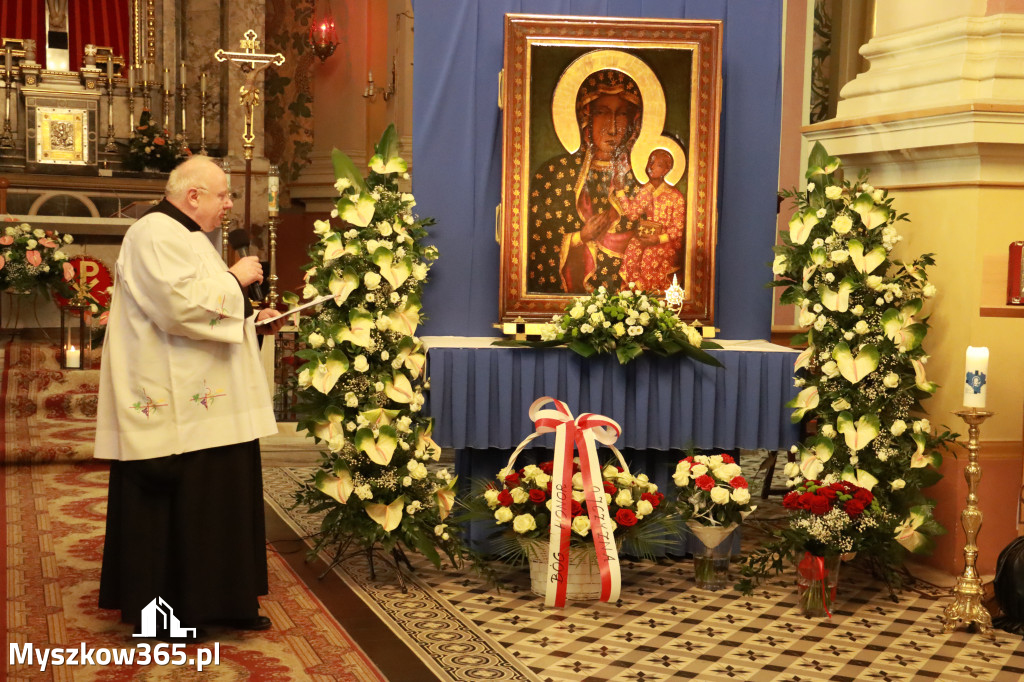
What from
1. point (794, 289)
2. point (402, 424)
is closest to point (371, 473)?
point (402, 424)

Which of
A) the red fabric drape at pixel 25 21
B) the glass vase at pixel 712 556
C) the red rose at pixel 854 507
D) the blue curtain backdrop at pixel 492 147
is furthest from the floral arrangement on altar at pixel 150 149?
the red rose at pixel 854 507

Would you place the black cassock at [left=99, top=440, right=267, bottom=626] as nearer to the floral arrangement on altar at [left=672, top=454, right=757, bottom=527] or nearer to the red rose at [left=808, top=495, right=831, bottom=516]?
the floral arrangement on altar at [left=672, top=454, right=757, bottom=527]

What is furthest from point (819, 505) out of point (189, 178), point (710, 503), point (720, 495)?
point (189, 178)

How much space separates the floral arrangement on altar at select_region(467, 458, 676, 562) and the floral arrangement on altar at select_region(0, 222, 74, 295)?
5.15 meters

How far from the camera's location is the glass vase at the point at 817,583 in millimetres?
5020

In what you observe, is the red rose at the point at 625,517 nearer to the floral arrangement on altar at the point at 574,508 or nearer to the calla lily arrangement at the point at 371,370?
the floral arrangement on altar at the point at 574,508

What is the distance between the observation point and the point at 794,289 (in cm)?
556

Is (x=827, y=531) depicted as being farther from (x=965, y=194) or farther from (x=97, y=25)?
(x=97, y=25)

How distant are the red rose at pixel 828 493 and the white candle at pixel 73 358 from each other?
20.1ft

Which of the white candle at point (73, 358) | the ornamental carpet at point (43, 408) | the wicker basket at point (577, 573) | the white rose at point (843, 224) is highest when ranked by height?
the white rose at point (843, 224)

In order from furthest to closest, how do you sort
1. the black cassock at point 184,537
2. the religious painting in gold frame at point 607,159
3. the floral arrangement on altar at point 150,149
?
the floral arrangement on altar at point 150,149 → the religious painting in gold frame at point 607,159 → the black cassock at point 184,537

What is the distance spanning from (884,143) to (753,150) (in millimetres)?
663

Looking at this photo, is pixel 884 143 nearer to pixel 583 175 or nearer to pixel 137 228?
pixel 583 175

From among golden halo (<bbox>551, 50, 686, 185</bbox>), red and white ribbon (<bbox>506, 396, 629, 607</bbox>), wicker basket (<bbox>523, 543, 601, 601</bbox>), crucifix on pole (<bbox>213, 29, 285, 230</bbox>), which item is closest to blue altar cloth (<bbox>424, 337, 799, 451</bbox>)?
red and white ribbon (<bbox>506, 396, 629, 607</bbox>)
